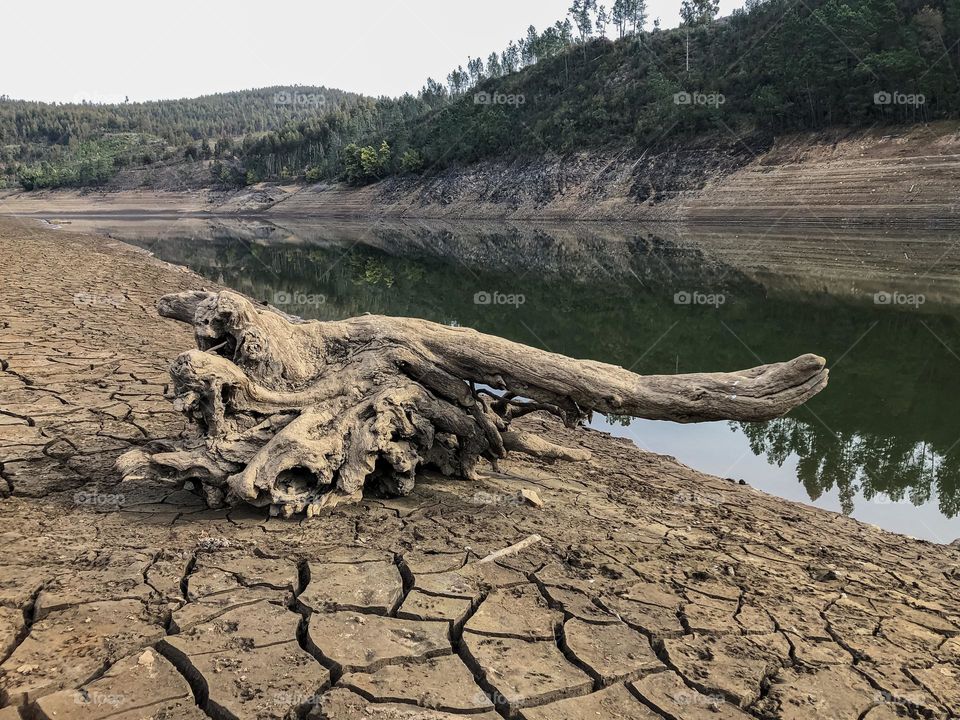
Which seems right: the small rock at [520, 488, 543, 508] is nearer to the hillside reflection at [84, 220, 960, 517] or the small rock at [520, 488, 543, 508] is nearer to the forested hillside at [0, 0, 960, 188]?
the hillside reflection at [84, 220, 960, 517]

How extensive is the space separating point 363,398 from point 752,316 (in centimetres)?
1058

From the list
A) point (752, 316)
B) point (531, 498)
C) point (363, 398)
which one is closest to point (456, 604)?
point (531, 498)

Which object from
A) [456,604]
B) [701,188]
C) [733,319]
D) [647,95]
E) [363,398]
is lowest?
[456,604]

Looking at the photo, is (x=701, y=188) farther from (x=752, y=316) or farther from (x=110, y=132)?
(x=110, y=132)

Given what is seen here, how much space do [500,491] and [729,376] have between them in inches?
75.0

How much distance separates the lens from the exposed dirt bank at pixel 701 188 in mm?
29500

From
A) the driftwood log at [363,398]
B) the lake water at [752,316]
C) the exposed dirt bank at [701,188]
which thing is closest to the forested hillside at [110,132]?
the exposed dirt bank at [701,188]

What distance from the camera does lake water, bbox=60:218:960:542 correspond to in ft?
22.2

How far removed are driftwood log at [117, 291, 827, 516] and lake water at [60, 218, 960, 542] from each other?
8.03 feet

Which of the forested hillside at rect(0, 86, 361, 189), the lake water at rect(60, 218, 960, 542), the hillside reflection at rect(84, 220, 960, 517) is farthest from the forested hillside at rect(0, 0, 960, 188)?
the hillside reflection at rect(84, 220, 960, 517)

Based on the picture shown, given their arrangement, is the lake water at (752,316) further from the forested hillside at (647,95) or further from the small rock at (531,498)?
the forested hillside at (647,95)

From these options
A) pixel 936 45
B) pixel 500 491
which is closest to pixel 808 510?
pixel 500 491

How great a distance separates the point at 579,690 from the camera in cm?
280

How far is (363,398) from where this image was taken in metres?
4.99
